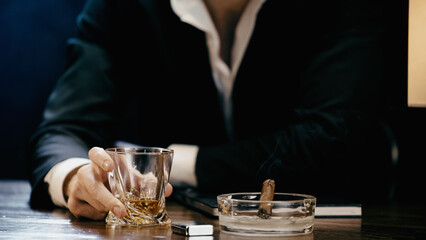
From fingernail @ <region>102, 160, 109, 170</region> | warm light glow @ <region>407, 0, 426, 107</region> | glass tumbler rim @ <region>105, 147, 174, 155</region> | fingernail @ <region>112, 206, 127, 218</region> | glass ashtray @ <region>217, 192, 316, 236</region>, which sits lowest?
fingernail @ <region>112, 206, 127, 218</region>

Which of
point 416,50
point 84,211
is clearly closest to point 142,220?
point 84,211

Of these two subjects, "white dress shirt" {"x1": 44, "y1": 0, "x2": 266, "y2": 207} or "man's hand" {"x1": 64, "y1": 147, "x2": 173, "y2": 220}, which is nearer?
"man's hand" {"x1": 64, "y1": 147, "x2": 173, "y2": 220}

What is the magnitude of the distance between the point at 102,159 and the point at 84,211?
128 millimetres

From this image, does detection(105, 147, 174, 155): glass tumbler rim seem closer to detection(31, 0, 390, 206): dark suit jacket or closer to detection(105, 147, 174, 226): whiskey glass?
detection(105, 147, 174, 226): whiskey glass

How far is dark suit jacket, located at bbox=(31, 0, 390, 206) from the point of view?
1327 mm

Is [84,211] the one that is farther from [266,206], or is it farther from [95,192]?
[266,206]

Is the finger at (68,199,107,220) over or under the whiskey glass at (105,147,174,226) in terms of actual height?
under

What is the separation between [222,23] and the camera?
1.63 meters

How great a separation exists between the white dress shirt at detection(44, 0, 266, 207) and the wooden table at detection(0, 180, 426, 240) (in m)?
0.26

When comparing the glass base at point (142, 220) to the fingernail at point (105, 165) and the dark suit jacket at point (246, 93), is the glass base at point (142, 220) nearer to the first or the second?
the fingernail at point (105, 165)

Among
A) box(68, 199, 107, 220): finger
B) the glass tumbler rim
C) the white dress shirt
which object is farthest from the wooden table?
the white dress shirt

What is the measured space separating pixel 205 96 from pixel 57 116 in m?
0.44

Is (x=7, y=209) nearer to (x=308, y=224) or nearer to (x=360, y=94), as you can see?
(x=308, y=224)

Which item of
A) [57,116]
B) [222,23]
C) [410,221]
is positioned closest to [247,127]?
[222,23]
